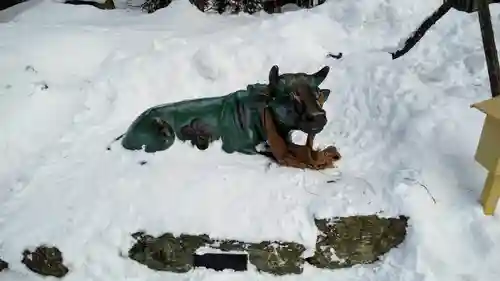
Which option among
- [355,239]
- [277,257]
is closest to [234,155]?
[277,257]

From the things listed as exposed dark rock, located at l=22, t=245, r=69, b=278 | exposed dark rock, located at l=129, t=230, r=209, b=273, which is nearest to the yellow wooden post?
exposed dark rock, located at l=129, t=230, r=209, b=273

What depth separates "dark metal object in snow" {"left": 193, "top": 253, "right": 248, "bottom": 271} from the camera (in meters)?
2.37

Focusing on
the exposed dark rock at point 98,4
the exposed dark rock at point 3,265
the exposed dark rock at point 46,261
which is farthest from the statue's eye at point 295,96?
the exposed dark rock at point 98,4

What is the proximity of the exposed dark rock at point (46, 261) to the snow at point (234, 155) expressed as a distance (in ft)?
0.13

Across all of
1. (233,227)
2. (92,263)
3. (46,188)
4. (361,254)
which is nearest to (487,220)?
(361,254)

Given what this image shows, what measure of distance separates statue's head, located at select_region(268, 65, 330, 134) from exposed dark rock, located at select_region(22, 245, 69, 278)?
1040 mm

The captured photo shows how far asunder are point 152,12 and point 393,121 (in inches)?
102

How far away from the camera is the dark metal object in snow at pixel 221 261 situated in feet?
7.77

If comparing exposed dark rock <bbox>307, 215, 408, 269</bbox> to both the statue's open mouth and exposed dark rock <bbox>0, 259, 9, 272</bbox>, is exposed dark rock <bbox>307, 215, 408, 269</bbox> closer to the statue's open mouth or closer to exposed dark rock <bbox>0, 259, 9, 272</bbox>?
the statue's open mouth

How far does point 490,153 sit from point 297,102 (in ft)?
2.48

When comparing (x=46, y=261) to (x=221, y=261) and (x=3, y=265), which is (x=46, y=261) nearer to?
(x=3, y=265)

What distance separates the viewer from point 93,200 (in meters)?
2.48

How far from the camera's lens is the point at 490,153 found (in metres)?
2.27

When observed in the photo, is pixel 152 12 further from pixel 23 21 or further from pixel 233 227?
pixel 233 227
